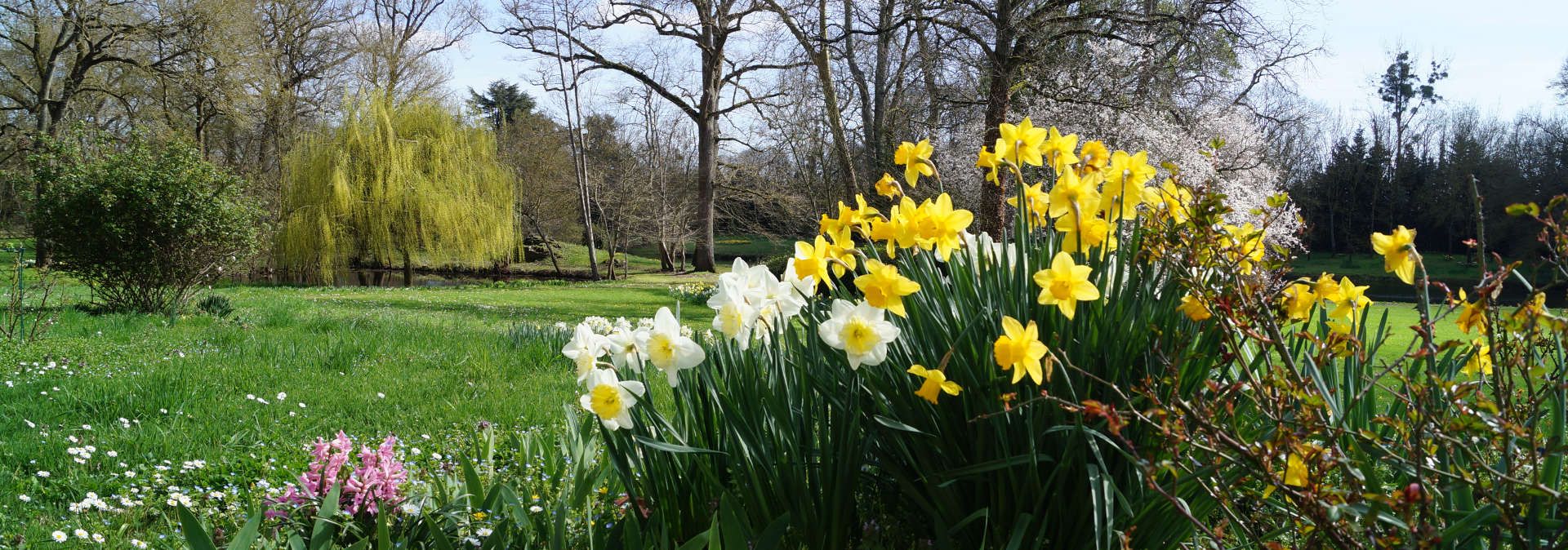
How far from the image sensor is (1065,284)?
1223mm

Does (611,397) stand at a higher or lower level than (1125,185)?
lower

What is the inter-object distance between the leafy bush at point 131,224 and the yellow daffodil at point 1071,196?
28.7 feet

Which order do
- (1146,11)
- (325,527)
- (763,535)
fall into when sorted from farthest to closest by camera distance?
(1146,11) → (325,527) → (763,535)

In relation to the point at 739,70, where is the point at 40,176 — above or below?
below

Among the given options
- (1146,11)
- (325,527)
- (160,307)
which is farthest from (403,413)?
(1146,11)

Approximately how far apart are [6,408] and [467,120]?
17.2 m

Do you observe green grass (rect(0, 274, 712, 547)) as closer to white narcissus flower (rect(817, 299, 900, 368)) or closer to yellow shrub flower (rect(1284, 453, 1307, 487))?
white narcissus flower (rect(817, 299, 900, 368))

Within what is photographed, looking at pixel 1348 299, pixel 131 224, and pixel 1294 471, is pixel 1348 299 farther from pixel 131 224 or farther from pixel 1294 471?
pixel 131 224

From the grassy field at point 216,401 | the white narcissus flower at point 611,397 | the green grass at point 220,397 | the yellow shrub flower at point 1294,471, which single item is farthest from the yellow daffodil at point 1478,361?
the green grass at point 220,397

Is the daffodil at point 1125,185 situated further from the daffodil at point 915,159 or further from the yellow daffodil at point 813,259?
the yellow daffodil at point 813,259

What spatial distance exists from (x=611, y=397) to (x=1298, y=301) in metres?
1.21

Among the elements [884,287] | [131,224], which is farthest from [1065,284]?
[131,224]

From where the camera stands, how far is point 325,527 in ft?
5.31

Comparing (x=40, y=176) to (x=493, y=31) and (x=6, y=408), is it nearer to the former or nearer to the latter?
(x=6, y=408)
